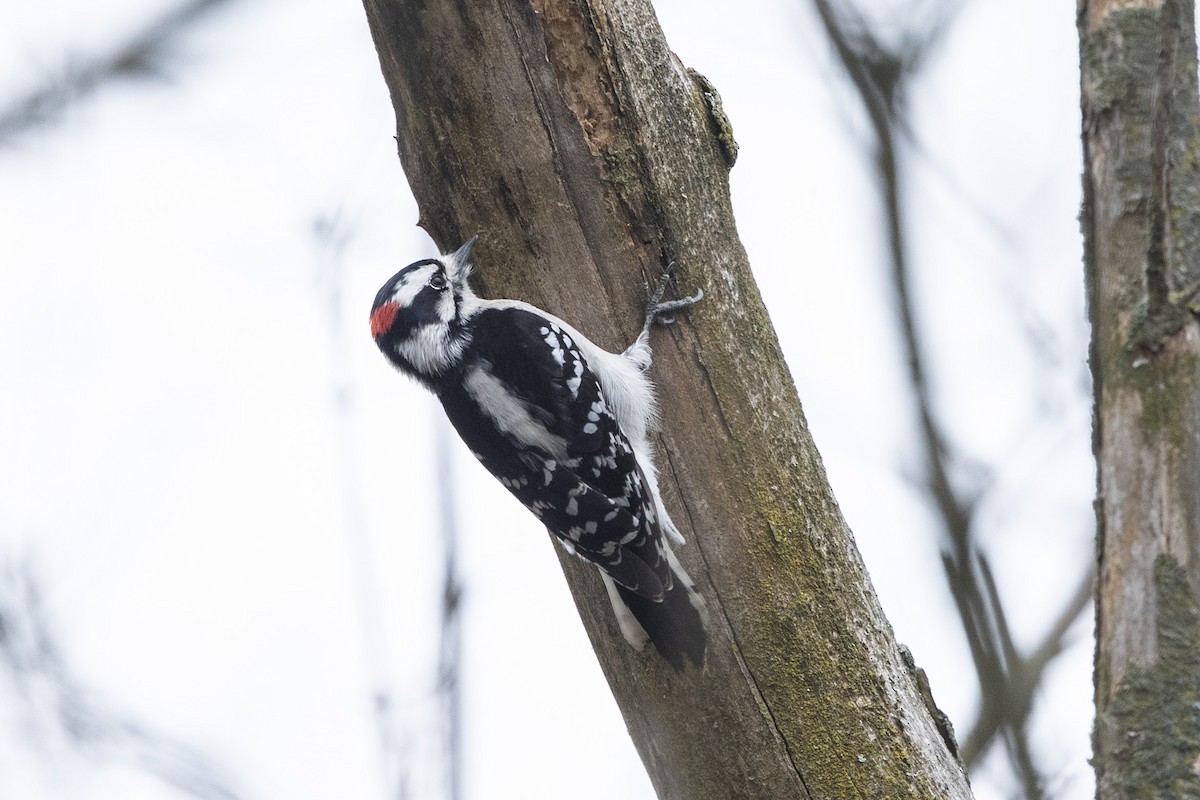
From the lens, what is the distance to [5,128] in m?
3.56

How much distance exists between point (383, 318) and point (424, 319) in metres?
0.25

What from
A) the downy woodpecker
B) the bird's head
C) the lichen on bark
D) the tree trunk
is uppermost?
the bird's head

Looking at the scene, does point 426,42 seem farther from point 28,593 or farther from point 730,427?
point 28,593

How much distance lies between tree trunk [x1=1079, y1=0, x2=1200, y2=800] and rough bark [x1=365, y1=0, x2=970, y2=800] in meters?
1.19

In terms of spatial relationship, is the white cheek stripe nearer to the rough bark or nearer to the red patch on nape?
the red patch on nape

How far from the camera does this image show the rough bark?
2.94 m

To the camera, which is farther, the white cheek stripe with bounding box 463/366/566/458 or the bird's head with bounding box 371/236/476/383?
the bird's head with bounding box 371/236/476/383

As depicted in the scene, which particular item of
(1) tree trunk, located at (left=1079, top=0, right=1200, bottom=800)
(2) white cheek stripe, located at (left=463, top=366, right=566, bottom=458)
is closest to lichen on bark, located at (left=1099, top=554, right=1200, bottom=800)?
(1) tree trunk, located at (left=1079, top=0, right=1200, bottom=800)

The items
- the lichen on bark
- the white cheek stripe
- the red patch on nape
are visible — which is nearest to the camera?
the lichen on bark

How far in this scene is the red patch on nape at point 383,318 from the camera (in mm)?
4285

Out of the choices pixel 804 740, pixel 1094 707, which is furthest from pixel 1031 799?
pixel 1094 707

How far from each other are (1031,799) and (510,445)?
2264 mm

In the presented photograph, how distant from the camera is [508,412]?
154 inches

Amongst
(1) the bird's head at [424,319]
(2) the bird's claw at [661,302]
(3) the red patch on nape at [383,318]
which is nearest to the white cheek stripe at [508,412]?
(1) the bird's head at [424,319]
